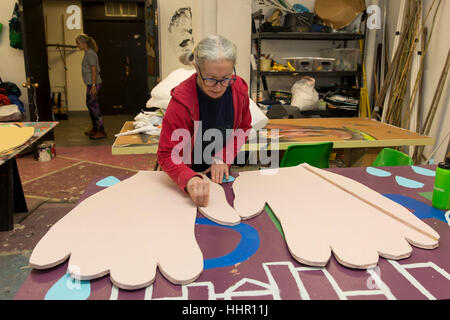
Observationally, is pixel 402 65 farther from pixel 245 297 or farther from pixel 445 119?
pixel 245 297

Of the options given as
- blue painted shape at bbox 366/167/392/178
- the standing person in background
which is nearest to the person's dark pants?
the standing person in background

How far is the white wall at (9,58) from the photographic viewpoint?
4.65 meters

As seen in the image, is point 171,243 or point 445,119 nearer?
point 171,243

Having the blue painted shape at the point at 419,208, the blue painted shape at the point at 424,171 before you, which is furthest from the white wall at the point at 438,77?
the blue painted shape at the point at 419,208

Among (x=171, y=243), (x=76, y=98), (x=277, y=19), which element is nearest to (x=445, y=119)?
(x=277, y=19)

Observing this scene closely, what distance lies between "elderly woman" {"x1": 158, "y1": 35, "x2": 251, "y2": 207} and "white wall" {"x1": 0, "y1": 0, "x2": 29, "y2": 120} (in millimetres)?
4244

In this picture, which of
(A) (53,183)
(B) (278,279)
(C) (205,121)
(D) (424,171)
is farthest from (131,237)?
(A) (53,183)

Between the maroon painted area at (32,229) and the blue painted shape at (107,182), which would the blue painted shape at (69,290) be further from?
the maroon painted area at (32,229)

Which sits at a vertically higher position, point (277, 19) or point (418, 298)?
point (277, 19)

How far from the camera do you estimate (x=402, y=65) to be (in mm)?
3895

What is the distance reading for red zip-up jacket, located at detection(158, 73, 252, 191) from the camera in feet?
4.33

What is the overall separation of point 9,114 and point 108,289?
14.1ft

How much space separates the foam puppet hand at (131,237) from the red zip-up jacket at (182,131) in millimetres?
97
